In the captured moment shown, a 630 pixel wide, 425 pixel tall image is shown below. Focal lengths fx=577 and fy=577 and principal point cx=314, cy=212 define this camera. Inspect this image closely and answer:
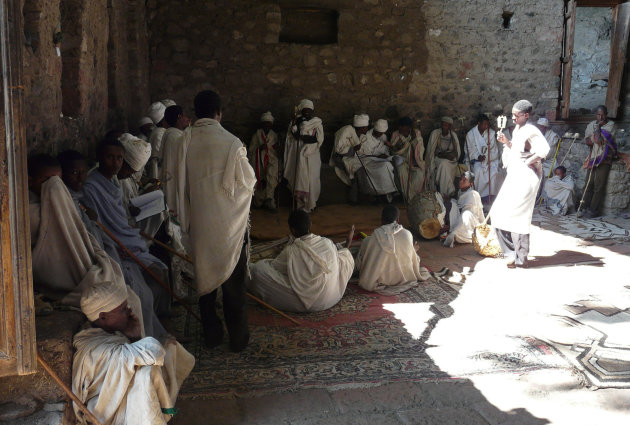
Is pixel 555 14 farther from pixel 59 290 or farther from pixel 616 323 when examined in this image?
pixel 59 290

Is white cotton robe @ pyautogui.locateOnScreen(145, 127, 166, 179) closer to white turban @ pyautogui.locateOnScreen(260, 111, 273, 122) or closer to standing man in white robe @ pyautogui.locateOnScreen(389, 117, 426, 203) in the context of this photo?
white turban @ pyautogui.locateOnScreen(260, 111, 273, 122)

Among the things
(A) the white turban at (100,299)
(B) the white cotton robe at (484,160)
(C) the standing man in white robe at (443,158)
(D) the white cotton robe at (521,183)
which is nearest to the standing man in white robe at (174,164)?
(A) the white turban at (100,299)

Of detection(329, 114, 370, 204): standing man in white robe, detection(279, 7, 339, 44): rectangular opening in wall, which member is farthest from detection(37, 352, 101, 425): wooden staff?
detection(279, 7, 339, 44): rectangular opening in wall

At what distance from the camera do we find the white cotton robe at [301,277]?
4977 millimetres

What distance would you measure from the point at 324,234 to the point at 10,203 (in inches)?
223

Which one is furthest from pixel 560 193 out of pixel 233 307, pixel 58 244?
pixel 58 244

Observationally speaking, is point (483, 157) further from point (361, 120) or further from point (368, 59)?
point (368, 59)

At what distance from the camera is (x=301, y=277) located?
5004mm

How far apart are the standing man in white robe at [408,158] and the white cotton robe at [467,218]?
279cm

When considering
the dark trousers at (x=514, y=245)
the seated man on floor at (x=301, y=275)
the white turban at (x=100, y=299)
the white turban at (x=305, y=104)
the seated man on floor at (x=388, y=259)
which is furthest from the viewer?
the white turban at (x=305, y=104)

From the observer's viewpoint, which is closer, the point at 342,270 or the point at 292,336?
the point at 292,336

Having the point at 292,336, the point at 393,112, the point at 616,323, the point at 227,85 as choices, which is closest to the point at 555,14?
the point at 393,112

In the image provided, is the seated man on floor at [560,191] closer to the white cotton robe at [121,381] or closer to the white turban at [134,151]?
the white turban at [134,151]

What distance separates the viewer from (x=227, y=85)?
10.1 m
